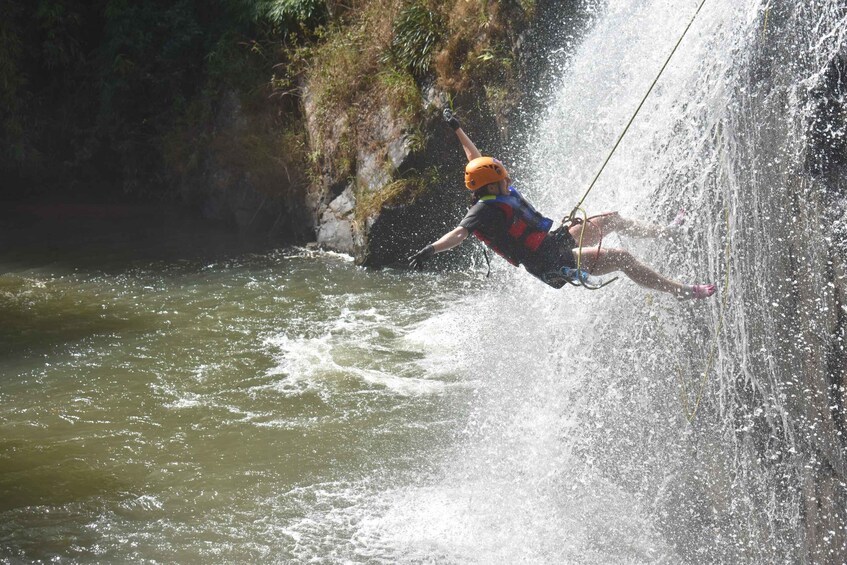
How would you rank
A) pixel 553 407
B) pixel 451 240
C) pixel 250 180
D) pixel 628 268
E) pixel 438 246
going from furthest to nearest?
pixel 250 180 → pixel 553 407 → pixel 451 240 → pixel 438 246 → pixel 628 268

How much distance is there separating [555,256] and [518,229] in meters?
0.34

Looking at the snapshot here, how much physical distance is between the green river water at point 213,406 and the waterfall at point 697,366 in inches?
24.6

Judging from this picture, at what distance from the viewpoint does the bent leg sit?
18.1ft

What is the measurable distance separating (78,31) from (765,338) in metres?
14.0

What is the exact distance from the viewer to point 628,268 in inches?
228

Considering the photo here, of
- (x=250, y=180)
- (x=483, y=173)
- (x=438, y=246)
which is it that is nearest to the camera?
(x=438, y=246)

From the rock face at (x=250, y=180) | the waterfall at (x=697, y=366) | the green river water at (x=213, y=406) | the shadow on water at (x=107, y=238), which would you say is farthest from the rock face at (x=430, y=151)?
the waterfall at (x=697, y=366)

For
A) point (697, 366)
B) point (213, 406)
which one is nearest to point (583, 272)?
point (697, 366)

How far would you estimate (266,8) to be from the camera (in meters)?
13.8

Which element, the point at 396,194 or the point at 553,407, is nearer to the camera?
the point at 553,407

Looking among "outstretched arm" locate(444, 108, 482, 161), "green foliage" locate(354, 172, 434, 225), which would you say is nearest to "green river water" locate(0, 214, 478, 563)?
"green foliage" locate(354, 172, 434, 225)

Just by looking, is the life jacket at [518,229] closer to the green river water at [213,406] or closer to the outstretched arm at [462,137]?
the outstretched arm at [462,137]

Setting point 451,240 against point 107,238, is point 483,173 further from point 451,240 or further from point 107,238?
point 107,238

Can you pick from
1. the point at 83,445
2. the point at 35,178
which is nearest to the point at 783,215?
the point at 83,445
